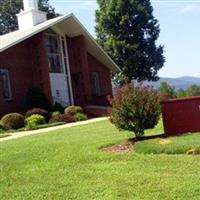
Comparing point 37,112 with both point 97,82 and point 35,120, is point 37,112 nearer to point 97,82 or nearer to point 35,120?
point 35,120

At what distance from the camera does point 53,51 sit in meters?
35.1

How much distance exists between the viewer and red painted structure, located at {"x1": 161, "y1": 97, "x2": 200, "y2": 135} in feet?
45.3

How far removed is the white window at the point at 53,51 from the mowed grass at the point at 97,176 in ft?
74.8

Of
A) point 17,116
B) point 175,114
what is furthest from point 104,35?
point 175,114

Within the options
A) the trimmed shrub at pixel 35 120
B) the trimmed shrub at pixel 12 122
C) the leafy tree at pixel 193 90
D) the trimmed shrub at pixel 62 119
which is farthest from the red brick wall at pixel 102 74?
the leafy tree at pixel 193 90

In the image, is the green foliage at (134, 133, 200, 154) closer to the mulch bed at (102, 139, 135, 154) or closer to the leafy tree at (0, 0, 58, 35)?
the mulch bed at (102, 139, 135, 154)

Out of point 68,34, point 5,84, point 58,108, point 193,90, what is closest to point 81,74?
point 68,34

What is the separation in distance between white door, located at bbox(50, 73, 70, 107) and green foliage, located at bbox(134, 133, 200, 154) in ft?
72.8

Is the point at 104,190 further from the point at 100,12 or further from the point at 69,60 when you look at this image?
the point at 100,12

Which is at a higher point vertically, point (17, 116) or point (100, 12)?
point (100, 12)

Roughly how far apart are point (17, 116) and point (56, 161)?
631 inches

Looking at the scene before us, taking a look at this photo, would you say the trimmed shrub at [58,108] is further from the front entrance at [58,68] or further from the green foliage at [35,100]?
the front entrance at [58,68]

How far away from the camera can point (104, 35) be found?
4734 cm

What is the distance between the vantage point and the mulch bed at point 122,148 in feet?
38.4
